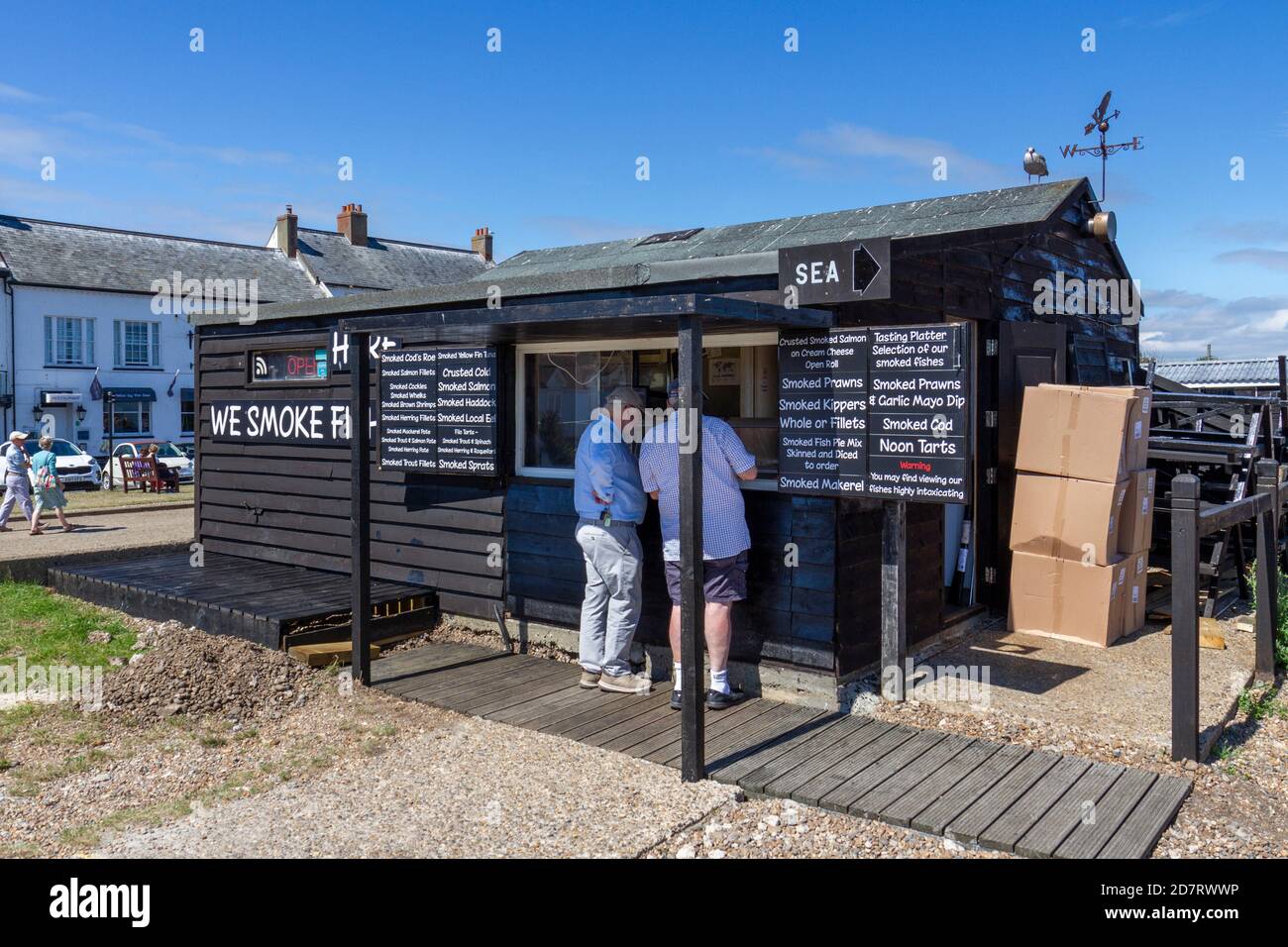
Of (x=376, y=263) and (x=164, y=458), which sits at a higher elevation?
(x=376, y=263)

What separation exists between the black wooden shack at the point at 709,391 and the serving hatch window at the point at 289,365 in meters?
0.02

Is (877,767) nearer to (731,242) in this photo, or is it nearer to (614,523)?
(614,523)

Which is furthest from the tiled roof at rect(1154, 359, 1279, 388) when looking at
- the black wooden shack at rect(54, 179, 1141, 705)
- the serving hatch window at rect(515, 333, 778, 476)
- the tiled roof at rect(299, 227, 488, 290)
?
the tiled roof at rect(299, 227, 488, 290)

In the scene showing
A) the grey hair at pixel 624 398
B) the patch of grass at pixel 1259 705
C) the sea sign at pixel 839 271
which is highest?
the sea sign at pixel 839 271

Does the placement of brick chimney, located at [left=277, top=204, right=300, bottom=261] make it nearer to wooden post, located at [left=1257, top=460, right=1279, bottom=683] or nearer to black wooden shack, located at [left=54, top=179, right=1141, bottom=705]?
black wooden shack, located at [left=54, top=179, right=1141, bottom=705]

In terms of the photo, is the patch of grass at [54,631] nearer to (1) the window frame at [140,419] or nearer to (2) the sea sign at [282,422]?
(2) the sea sign at [282,422]

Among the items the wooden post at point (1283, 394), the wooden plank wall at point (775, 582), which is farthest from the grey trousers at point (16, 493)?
the wooden post at point (1283, 394)

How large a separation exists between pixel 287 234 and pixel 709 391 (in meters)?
34.5

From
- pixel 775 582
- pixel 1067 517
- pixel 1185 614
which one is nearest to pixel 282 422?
pixel 775 582

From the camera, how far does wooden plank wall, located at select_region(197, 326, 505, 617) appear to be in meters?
7.89

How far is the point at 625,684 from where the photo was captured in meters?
6.35

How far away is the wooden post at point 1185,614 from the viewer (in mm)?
4938
